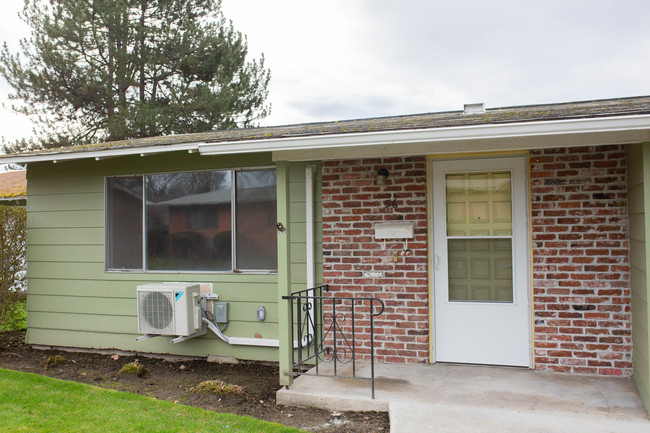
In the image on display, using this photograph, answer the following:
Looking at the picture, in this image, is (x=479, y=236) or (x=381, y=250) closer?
(x=479, y=236)

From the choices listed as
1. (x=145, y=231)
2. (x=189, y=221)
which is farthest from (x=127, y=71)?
(x=189, y=221)

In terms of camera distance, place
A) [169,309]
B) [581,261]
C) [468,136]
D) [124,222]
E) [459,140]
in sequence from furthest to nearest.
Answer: [124,222] < [169,309] < [581,261] < [459,140] < [468,136]

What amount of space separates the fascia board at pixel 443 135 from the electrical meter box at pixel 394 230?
898 millimetres

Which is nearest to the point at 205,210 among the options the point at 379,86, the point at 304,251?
the point at 304,251

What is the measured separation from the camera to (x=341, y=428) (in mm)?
3498

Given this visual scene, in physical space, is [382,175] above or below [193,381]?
above

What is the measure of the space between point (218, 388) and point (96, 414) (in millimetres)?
933

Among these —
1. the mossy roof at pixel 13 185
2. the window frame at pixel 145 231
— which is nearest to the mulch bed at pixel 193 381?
the window frame at pixel 145 231

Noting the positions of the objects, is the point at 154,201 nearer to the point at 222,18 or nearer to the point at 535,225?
the point at 535,225

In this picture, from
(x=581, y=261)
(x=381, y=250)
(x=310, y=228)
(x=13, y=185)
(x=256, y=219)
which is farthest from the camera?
(x=13, y=185)

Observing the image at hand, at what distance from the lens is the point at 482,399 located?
374 centimetres

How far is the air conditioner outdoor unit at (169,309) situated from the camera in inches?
→ 203

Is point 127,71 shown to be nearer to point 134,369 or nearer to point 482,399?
point 134,369

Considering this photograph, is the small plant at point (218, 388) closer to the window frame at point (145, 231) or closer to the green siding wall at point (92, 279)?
the green siding wall at point (92, 279)
